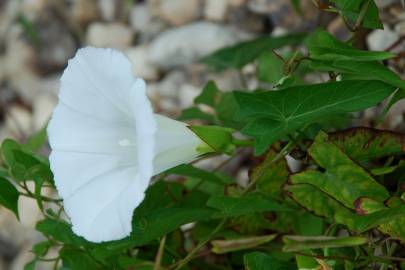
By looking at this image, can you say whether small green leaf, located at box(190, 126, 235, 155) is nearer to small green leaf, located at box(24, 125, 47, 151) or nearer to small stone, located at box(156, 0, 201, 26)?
small green leaf, located at box(24, 125, 47, 151)

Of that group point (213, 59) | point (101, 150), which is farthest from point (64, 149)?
point (213, 59)

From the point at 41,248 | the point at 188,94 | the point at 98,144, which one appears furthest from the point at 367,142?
the point at 188,94

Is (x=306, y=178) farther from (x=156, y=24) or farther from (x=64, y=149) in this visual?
(x=156, y=24)

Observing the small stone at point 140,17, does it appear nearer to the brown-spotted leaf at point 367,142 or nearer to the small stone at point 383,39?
the small stone at point 383,39

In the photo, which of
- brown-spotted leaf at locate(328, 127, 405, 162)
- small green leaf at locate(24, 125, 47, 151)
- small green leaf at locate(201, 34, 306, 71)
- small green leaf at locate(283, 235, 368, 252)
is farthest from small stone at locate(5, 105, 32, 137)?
small green leaf at locate(283, 235, 368, 252)

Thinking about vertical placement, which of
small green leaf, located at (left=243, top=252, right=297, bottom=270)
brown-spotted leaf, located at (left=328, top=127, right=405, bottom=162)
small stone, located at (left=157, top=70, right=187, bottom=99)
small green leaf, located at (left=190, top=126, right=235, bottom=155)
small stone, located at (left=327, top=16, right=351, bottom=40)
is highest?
small green leaf, located at (left=190, top=126, right=235, bottom=155)

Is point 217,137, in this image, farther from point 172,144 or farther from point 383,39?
point 383,39
